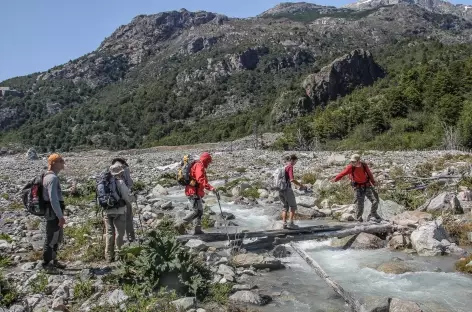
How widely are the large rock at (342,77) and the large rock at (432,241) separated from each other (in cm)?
11382

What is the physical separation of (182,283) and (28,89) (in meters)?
216

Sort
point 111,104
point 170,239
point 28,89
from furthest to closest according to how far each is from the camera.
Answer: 1. point 28,89
2. point 111,104
3. point 170,239

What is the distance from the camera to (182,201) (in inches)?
732

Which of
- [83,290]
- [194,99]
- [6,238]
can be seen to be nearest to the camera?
[83,290]

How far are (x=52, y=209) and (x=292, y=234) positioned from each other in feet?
19.1

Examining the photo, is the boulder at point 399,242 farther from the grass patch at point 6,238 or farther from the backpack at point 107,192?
the grass patch at point 6,238

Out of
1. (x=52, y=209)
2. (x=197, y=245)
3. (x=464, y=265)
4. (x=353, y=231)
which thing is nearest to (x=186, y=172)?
(x=197, y=245)

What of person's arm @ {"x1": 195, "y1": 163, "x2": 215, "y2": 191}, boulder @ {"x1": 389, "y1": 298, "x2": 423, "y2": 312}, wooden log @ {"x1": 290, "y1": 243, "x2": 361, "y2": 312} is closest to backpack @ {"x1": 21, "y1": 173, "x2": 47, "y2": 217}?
person's arm @ {"x1": 195, "y1": 163, "x2": 215, "y2": 191}

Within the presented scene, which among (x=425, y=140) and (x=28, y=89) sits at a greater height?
(x=28, y=89)

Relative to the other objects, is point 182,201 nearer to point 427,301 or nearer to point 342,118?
point 427,301

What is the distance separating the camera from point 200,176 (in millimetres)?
10320

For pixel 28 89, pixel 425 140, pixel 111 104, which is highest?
pixel 28 89

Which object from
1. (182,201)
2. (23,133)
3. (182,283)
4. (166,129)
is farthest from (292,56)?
(182,283)

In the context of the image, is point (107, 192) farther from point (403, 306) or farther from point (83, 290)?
point (403, 306)
